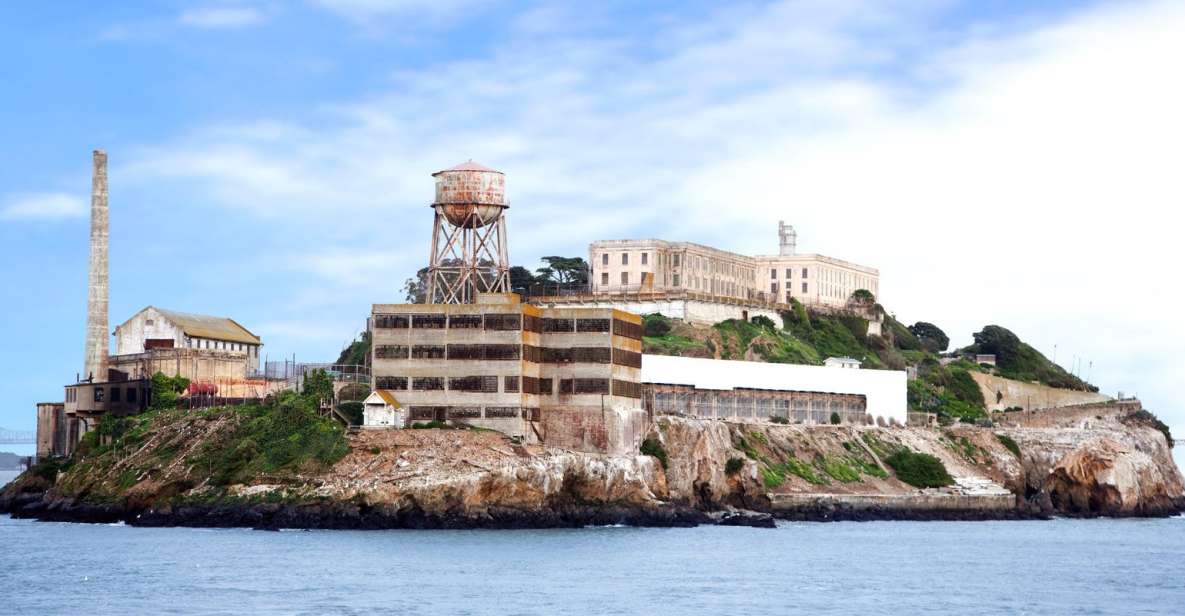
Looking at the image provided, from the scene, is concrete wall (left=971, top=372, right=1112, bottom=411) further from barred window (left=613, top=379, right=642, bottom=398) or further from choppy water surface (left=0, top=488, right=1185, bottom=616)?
choppy water surface (left=0, top=488, right=1185, bottom=616)

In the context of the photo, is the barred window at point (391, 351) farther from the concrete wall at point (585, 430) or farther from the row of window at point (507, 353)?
the concrete wall at point (585, 430)

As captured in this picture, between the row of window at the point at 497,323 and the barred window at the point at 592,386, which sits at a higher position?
the row of window at the point at 497,323

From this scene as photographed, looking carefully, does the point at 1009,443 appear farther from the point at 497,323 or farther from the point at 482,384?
the point at 482,384

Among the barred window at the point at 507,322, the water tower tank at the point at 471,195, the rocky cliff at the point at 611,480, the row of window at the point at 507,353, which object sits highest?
the water tower tank at the point at 471,195

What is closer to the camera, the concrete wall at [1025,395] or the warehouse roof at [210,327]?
the warehouse roof at [210,327]

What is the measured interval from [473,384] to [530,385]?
316cm

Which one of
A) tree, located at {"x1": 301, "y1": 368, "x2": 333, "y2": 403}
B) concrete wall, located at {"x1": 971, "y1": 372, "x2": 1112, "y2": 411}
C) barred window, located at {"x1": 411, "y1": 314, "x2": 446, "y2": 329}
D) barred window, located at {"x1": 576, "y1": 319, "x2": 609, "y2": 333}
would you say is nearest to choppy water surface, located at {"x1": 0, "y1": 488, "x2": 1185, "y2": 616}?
barred window, located at {"x1": 576, "y1": 319, "x2": 609, "y2": 333}

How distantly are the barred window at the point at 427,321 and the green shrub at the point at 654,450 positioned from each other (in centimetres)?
1379

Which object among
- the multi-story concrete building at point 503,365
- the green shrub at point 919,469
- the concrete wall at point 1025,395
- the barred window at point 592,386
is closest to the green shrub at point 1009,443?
the green shrub at point 919,469

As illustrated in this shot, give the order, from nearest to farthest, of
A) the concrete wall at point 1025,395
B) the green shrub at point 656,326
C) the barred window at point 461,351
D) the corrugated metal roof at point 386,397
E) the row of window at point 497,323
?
the corrugated metal roof at point 386,397 < the row of window at point 497,323 < the barred window at point 461,351 < the green shrub at point 656,326 < the concrete wall at point 1025,395

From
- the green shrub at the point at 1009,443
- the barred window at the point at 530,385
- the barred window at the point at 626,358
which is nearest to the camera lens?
the barred window at the point at 530,385

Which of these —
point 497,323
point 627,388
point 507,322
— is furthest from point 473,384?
point 627,388

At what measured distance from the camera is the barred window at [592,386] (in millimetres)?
102500

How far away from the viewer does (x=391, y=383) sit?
10094 cm
